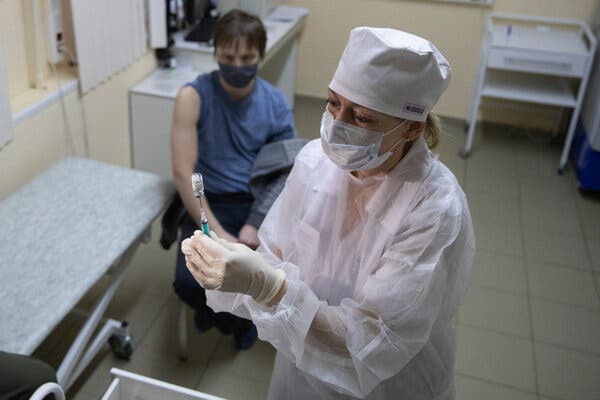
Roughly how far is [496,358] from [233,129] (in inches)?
51.9

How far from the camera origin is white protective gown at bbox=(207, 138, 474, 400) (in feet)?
3.55

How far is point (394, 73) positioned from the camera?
3.54 feet

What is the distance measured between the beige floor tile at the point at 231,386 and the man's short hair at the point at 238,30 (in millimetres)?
1152

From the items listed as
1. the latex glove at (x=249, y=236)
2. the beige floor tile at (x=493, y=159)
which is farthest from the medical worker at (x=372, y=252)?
the beige floor tile at (x=493, y=159)

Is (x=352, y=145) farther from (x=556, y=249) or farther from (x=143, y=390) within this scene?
(x=556, y=249)

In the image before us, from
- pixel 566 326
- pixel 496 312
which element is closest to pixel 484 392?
pixel 496 312

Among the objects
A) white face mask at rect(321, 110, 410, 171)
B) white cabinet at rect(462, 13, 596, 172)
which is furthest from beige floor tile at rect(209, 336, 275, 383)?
white cabinet at rect(462, 13, 596, 172)

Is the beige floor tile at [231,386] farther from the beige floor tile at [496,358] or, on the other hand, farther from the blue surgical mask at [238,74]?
the blue surgical mask at [238,74]

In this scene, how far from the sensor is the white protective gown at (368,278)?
1.08 metres

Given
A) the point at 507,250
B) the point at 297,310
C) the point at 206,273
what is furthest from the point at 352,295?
the point at 507,250

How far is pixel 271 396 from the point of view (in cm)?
144

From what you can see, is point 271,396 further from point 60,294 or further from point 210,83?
point 210,83

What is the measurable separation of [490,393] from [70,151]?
1.89 m

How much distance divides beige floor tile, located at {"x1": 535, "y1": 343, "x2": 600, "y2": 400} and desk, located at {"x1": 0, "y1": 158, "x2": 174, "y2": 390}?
1.53 meters
